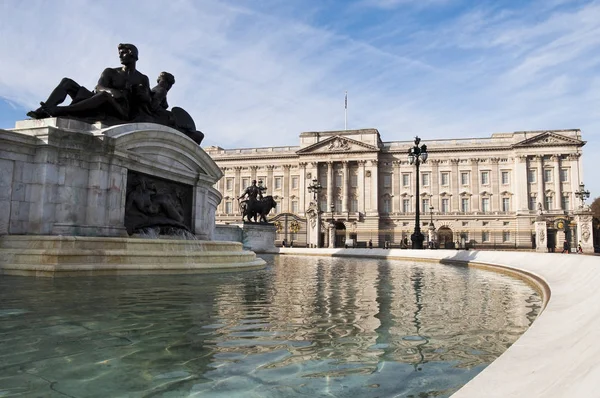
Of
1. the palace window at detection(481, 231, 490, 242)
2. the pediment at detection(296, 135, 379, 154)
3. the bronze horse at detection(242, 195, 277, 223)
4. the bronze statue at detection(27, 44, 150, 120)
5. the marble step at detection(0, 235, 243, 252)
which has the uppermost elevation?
the pediment at detection(296, 135, 379, 154)

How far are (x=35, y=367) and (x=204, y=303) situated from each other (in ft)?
8.71

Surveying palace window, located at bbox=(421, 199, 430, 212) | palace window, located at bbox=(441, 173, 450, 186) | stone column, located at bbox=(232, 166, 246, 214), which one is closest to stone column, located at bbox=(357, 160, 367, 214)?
palace window, located at bbox=(421, 199, 430, 212)

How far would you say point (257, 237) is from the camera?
27422mm

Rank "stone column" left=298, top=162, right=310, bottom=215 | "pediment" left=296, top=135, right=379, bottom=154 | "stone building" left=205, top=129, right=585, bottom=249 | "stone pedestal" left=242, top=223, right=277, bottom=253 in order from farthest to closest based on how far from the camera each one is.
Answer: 1. "stone column" left=298, top=162, right=310, bottom=215
2. "pediment" left=296, top=135, right=379, bottom=154
3. "stone building" left=205, top=129, right=585, bottom=249
4. "stone pedestal" left=242, top=223, right=277, bottom=253

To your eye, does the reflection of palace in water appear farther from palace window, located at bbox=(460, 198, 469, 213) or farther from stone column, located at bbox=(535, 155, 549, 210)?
stone column, located at bbox=(535, 155, 549, 210)

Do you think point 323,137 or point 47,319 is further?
point 323,137

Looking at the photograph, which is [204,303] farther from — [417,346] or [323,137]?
[323,137]

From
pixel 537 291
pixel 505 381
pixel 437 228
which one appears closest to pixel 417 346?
pixel 505 381

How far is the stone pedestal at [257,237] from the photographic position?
27.2m

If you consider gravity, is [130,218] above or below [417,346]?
above

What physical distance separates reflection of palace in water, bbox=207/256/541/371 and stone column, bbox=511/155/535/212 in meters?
66.9

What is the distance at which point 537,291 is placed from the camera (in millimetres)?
7539

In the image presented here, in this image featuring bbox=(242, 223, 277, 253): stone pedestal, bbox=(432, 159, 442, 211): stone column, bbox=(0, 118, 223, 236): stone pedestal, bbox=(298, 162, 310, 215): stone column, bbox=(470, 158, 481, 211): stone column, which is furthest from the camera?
bbox=(298, 162, 310, 215): stone column

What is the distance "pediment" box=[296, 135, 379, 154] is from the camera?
7212 centimetres
